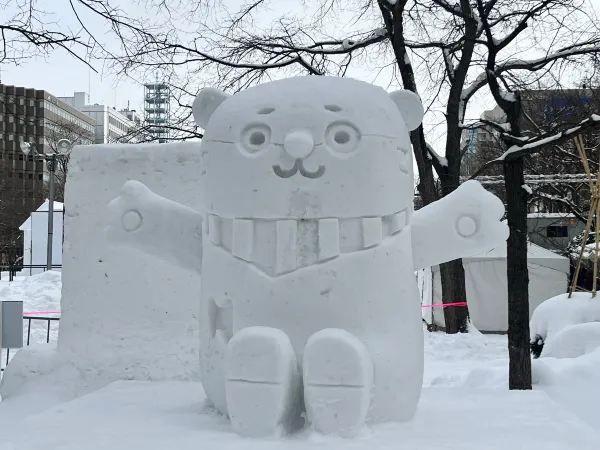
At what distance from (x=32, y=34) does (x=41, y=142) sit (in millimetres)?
55214

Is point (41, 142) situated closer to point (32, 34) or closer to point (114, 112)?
point (114, 112)

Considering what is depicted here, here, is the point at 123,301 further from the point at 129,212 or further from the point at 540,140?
the point at 540,140

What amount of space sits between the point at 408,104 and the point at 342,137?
56 centimetres

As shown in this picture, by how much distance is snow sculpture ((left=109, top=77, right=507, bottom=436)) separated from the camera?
2928 mm

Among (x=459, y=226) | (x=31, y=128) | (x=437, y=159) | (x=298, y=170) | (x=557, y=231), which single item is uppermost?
(x=31, y=128)

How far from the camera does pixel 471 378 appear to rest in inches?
261

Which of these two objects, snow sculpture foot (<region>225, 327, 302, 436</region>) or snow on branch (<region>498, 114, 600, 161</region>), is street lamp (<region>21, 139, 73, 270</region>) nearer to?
snow on branch (<region>498, 114, 600, 161</region>)

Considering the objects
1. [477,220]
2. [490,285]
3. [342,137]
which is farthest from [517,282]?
[490,285]

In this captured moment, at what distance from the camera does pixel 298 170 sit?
316 cm

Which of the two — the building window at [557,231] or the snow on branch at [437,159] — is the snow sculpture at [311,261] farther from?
→ the building window at [557,231]

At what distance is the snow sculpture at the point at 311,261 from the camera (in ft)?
9.61

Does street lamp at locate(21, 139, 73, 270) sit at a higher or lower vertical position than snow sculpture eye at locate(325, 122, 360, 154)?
higher

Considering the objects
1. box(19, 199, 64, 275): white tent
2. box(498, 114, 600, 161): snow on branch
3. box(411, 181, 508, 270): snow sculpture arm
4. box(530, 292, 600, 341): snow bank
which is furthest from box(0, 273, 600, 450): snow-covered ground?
box(19, 199, 64, 275): white tent

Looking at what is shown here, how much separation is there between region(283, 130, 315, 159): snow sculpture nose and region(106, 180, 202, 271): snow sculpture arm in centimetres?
84
